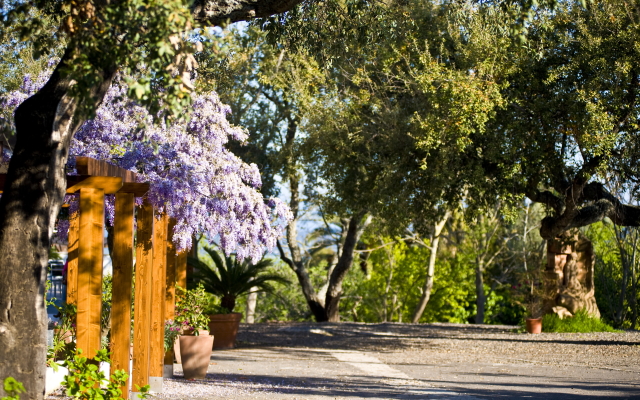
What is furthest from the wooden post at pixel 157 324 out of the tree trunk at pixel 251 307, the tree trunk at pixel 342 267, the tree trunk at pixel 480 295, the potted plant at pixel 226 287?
the tree trunk at pixel 251 307

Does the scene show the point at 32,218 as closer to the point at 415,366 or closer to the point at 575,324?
the point at 415,366

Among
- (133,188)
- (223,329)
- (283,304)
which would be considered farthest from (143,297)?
(283,304)

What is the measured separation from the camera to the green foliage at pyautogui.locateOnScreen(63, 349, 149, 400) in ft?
15.9

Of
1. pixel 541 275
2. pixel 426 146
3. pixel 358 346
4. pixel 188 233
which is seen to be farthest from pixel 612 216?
pixel 188 233

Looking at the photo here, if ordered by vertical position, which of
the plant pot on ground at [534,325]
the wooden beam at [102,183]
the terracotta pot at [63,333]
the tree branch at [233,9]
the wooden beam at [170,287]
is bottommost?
the plant pot on ground at [534,325]

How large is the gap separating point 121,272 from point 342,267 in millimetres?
12418

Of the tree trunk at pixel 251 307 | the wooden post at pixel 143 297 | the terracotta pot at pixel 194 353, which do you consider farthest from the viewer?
the tree trunk at pixel 251 307

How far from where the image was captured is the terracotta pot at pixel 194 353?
7.93 metres

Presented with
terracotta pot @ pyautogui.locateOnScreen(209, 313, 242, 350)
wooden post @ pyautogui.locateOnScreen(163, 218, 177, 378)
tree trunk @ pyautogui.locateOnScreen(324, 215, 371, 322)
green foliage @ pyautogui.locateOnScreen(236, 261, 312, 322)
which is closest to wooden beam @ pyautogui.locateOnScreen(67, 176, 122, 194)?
wooden post @ pyautogui.locateOnScreen(163, 218, 177, 378)

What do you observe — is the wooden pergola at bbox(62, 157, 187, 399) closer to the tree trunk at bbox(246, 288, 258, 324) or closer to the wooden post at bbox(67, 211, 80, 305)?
the wooden post at bbox(67, 211, 80, 305)

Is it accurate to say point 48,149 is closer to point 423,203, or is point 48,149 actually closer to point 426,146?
point 426,146

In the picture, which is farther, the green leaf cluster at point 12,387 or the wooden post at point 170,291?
the wooden post at point 170,291

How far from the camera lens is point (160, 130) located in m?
8.48

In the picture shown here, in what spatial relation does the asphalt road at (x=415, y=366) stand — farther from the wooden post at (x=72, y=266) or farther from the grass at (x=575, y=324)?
the wooden post at (x=72, y=266)
